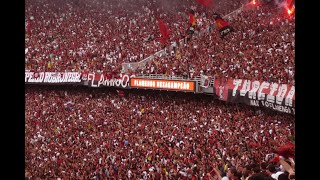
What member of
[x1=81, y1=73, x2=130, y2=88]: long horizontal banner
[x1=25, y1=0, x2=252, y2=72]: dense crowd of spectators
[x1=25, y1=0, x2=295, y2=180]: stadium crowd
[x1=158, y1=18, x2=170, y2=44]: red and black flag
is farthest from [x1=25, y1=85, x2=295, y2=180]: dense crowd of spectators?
[x1=158, y1=18, x2=170, y2=44]: red and black flag

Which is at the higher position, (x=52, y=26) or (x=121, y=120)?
(x=52, y=26)

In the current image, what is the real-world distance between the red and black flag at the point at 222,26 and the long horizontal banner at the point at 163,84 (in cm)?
299

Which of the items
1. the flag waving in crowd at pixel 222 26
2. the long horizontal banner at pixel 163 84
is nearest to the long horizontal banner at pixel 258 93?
the long horizontal banner at pixel 163 84

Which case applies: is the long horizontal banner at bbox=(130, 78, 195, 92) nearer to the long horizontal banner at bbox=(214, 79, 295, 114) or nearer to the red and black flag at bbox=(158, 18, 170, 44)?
the long horizontal banner at bbox=(214, 79, 295, 114)

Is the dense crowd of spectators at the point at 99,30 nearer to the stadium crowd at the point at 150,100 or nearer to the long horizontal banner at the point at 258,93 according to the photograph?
the stadium crowd at the point at 150,100

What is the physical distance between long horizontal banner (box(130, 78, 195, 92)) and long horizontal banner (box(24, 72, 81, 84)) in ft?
A: 12.7

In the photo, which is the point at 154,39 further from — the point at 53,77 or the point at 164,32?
the point at 53,77

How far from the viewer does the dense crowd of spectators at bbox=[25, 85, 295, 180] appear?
1138 centimetres

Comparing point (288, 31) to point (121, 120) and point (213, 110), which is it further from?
point (121, 120)

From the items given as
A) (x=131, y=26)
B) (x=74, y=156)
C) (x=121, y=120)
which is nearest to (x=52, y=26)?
(x=131, y=26)

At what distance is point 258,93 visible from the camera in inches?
542
